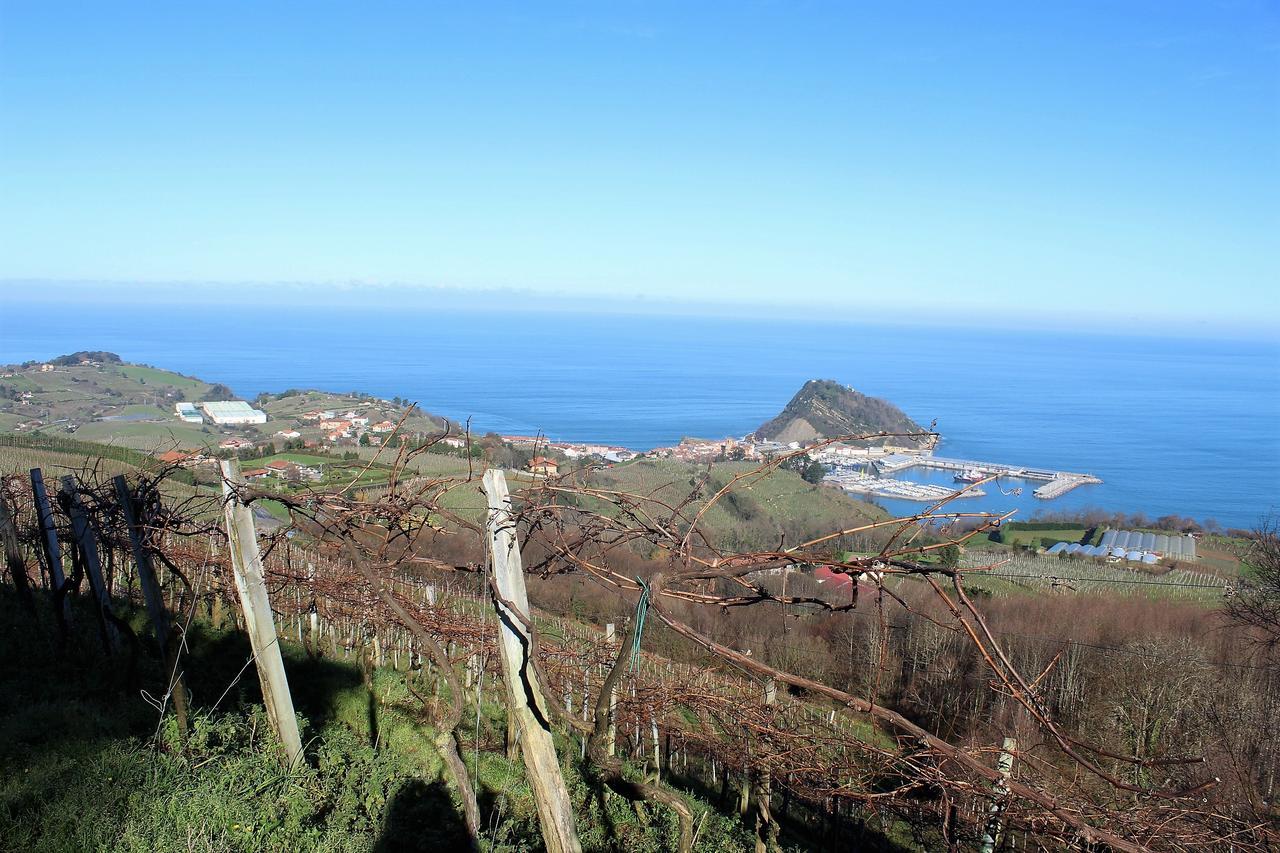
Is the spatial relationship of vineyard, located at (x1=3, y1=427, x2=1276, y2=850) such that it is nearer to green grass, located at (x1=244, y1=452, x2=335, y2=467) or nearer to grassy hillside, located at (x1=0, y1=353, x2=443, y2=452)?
green grass, located at (x1=244, y1=452, x2=335, y2=467)

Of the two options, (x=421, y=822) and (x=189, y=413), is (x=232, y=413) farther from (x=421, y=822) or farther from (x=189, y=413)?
(x=421, y=822)

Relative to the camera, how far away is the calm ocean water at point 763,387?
4584cm

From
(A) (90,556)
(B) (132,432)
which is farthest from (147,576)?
(B) (132,432)

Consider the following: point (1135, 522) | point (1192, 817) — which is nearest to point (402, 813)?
point (1192, 817)

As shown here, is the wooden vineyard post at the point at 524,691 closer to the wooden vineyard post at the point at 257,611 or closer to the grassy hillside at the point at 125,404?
the wooden vineyard post at the point at 257,611

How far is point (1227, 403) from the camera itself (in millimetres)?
92125

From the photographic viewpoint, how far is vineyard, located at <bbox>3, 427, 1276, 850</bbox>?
209cm

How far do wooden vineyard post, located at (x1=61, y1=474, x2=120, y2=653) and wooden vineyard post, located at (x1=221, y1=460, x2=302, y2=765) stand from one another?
2.12 m

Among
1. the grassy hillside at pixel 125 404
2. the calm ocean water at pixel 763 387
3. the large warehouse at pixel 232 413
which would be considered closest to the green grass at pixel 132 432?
the grassy hillside at pixel 125 404

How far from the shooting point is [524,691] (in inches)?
103

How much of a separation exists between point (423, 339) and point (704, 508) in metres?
125

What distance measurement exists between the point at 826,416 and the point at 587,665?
3096 cm

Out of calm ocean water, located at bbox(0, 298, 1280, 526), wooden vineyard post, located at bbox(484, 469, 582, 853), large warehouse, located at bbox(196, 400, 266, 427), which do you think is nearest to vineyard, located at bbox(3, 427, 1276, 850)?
wooden vineyard post, located at bbox(484, 469, 582, 853)

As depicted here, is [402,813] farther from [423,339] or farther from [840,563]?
[423,339]
